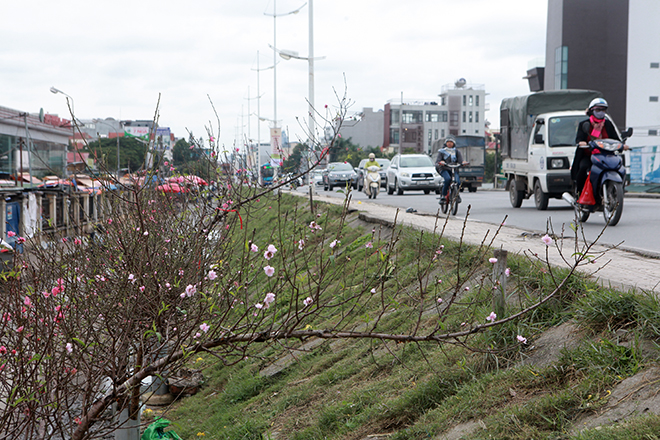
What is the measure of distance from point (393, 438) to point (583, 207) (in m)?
7.75

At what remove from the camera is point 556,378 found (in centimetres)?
378

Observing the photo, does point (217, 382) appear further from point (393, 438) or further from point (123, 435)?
point (393, 438)

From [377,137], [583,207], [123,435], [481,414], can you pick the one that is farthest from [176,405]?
[377,137]

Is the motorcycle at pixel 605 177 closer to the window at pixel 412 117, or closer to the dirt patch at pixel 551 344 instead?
the dirt patch at pixel 551 344

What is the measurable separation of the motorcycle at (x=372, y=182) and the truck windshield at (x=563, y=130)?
31.4 ft

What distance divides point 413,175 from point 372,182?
3.32 m

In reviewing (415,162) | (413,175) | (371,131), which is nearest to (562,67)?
(415,162)

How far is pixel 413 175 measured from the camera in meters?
27.6

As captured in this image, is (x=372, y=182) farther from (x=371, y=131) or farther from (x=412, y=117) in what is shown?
(x=371, y=131)

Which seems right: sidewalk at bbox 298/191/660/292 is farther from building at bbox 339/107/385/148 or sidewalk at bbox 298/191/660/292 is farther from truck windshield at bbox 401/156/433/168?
building at bbox 339/107/385/148

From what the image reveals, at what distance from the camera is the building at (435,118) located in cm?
11662

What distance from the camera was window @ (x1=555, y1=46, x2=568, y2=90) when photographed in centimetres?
5742

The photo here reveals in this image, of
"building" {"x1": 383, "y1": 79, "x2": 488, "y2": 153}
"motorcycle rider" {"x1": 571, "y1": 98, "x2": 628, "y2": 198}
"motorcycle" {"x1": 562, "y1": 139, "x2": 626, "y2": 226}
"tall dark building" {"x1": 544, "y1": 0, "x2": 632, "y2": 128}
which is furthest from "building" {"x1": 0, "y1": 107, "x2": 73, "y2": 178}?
"building" {"x1": 383, "y1": 79, "x2": 488, "y2": 153}

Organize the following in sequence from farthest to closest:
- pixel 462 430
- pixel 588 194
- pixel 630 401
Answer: pixel 588 194
pixel 462 430
pixel 630 401
